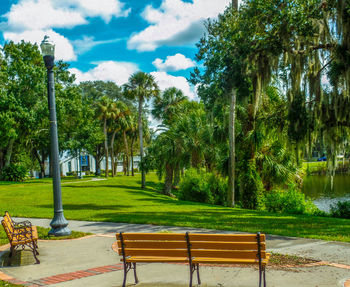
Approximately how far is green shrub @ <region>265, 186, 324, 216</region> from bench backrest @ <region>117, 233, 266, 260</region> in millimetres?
14623

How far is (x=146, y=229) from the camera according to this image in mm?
11445

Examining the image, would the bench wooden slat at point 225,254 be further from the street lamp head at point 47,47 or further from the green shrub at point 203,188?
the green shrub at point 203,188

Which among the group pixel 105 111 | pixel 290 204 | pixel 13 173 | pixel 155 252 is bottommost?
pixel 290 204

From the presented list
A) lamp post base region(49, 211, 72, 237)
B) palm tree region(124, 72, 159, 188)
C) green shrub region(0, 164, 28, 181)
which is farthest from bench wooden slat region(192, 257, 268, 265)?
green shrub region(0, 164, 28, 181)

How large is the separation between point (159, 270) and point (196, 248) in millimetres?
1335

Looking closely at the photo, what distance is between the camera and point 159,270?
702cm

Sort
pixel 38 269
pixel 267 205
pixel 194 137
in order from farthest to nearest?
pixel 194 137, pixel 267 205, pixel 38 269

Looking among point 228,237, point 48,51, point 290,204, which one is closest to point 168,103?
point 290,204

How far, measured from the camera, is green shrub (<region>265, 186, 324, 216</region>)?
1958 centimetres

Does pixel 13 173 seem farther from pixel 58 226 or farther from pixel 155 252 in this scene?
pixel 155 252

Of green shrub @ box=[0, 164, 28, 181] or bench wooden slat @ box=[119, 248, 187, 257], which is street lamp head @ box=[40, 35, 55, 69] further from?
green shrub @ box=[0, 164, 28, 181]

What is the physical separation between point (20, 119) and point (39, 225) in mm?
23991

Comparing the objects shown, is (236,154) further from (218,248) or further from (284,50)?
(218,248)

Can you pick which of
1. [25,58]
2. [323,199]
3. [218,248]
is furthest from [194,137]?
[218,248]
